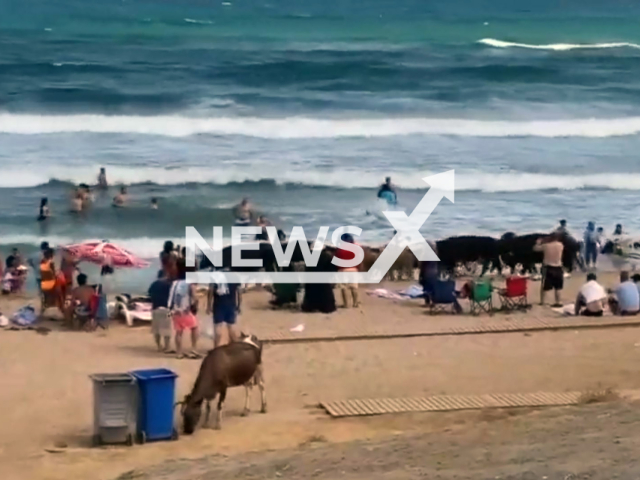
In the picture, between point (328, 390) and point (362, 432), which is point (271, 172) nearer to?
point (328, 390)

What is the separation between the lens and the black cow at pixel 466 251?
55.8 ft

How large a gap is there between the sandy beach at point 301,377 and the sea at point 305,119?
5.58 meters

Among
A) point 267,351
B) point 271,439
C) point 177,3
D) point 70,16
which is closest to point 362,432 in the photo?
point 271,439

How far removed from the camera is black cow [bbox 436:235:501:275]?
17000 millimetres

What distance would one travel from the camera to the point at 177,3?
5509 cm

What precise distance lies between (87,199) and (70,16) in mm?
29381

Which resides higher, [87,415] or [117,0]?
[117,0]

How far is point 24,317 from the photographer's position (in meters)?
13.7

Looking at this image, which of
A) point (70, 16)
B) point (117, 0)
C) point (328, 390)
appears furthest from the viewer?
point (117, 0)

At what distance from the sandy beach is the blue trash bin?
144 millimetres

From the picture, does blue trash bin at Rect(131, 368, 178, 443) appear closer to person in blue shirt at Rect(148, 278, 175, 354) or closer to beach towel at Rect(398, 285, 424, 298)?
person in blue shirt at Rect(148, 278, 175, 354)

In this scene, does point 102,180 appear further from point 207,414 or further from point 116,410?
point 116,410

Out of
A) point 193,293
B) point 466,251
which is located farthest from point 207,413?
point 466,251

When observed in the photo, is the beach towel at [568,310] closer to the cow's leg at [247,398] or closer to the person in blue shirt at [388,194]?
the cow's leg at [247,398]
